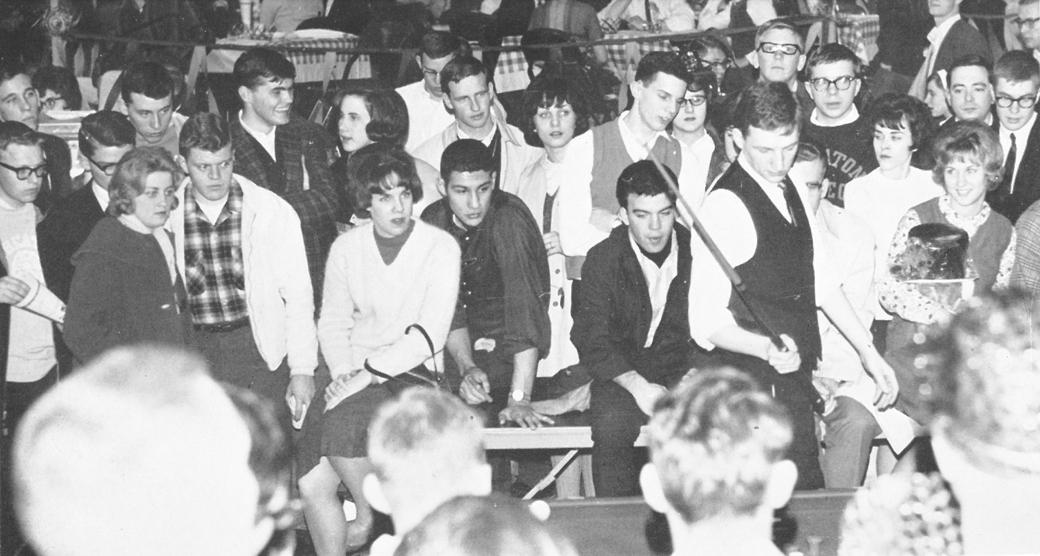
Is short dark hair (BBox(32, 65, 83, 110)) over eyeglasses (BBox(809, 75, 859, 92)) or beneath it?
over

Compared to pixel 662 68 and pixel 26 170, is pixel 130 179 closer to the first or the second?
pixel 26 170

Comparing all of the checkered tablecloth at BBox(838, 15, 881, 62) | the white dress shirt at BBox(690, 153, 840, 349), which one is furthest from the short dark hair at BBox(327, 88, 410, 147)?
the checkered tablecloth at BBox(838, 15, 881, 62)

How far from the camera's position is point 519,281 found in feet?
11.2

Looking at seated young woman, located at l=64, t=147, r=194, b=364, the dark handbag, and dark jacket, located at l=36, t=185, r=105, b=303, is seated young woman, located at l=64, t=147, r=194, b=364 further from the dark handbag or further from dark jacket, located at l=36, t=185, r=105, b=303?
the dark handbag

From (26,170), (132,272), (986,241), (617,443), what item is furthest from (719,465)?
(26,170)

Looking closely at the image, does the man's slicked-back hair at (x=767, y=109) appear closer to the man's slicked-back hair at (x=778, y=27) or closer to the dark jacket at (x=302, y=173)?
the man's slicked-back hair at (x=778, y=27)

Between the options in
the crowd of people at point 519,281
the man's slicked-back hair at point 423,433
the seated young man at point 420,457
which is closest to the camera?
the seated young man at point 420,457

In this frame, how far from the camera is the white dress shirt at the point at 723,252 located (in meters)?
3.20

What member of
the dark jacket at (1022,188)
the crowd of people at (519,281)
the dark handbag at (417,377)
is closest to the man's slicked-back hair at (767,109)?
the crowd of people at (519,281)

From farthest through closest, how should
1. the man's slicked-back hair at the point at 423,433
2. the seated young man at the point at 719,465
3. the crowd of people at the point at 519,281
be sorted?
1. the crowd of people at the point at 519,281
2. the man's slicked-back hair at the point at 423,433
3. the seated young man at the point at 719,465

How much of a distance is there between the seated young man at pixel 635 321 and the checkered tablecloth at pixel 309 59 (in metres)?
0.74

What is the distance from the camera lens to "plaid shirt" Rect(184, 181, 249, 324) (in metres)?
3.32

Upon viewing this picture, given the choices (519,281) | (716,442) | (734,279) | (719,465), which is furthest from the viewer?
(519,281)

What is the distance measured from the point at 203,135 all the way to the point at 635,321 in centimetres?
111
